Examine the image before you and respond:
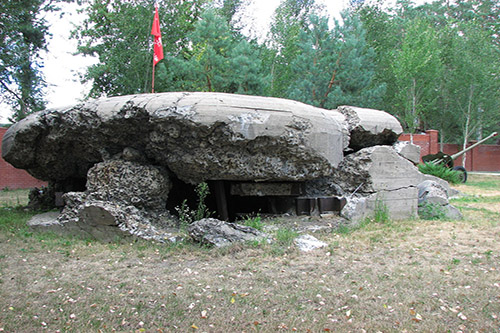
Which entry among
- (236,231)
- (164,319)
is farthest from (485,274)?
(164,319)

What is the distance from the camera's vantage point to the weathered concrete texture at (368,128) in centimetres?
639

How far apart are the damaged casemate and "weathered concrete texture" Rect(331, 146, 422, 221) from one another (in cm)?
1

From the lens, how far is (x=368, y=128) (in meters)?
6.41

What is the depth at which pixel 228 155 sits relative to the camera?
5273mm

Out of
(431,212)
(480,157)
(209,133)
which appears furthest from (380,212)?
(480,157)

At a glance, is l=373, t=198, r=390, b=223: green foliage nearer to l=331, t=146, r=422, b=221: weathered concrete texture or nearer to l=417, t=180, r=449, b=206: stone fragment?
l=331, t=146, r=422, b=221: weathered concrete texture

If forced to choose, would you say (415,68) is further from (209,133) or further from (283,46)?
(209,133)

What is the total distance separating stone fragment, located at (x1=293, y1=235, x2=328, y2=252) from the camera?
15.2ft

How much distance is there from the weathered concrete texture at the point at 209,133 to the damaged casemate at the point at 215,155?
0.01 metres

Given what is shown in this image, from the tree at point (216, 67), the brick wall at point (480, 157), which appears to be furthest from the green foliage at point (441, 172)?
the brick wall at point (480, 157)

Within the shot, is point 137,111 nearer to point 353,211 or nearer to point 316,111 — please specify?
point 316,111

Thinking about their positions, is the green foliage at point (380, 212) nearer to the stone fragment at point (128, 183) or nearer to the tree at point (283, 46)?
the stone fragment at point (128, 183)

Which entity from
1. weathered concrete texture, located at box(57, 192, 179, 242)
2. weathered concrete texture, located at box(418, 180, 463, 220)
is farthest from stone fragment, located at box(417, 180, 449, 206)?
weathered concrete texture, located at box(57, 192, 179, 242)

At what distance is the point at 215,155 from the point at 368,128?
8.11 ft
